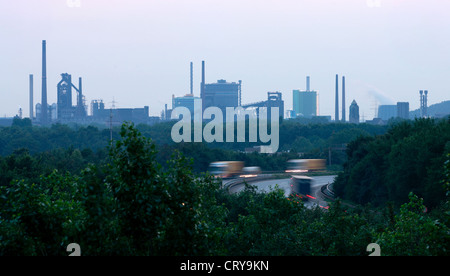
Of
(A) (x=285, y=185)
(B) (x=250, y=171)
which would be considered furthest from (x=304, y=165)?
→ (A) (x=285, y=185)

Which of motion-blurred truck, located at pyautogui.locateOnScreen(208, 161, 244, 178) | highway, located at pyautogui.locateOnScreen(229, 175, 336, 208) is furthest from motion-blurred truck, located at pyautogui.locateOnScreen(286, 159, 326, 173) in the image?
motion-blurred truck, located at pyautogui.locateOnScreen(208, 161, 244, 178)

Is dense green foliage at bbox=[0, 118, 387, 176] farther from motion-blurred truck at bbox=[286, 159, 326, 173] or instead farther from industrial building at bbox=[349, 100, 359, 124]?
industrial building at bbox=[349, 100, 359, 124]

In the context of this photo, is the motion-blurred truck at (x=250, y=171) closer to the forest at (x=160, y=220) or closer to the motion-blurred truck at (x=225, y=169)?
the motion-blurred truck at (x=225, y=169)

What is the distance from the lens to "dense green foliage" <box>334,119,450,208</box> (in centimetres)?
4509

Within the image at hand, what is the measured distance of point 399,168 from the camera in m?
50.9

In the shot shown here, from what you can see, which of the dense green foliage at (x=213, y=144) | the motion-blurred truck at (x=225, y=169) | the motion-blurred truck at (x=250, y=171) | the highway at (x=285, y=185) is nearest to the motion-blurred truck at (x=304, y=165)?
the dense green foliage at (x=213, y=144)

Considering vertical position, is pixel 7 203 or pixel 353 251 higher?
pixel 7 203

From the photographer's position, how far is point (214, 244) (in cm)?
1360

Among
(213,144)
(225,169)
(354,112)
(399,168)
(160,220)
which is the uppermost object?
(354,112)

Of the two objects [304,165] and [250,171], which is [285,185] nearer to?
[250,171]

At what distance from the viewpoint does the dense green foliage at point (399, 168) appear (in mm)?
45094
